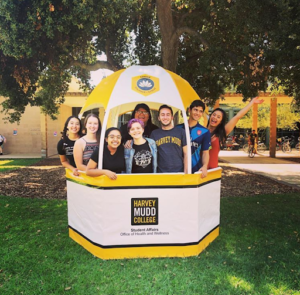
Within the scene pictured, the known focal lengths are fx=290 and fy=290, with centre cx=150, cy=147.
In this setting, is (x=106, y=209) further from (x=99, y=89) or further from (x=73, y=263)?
(x=99, y=89)

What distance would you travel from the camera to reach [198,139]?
4398mm

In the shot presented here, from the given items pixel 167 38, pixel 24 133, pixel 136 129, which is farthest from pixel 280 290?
pixel 24 133

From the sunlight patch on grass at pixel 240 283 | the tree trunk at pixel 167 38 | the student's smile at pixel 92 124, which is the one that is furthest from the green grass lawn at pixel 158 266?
the tree trunk at pixel 167 38

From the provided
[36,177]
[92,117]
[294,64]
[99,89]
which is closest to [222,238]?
[92,117]

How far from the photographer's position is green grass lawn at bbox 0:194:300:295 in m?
3.32

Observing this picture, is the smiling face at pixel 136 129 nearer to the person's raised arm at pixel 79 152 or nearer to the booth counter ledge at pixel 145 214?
the booth counter ledge at pixel 145 214

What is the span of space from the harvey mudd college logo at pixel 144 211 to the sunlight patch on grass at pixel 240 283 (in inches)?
46.3

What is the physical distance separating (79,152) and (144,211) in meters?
1.36

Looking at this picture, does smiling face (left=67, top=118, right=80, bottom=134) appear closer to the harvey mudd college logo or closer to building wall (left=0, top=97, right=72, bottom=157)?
the harvey mudd college logo

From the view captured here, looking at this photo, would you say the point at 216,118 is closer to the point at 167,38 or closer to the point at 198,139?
the point at 198,139

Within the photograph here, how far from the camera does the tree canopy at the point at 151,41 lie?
647 cm

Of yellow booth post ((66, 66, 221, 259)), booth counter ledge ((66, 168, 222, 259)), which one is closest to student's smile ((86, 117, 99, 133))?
yellow booth post ((66, 66, 221, 259))

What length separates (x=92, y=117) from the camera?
14.6 ft

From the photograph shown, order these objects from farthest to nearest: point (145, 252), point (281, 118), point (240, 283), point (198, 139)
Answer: point (281, 118)
point (198, 139)
point (145, 252)
point (240, 283)
